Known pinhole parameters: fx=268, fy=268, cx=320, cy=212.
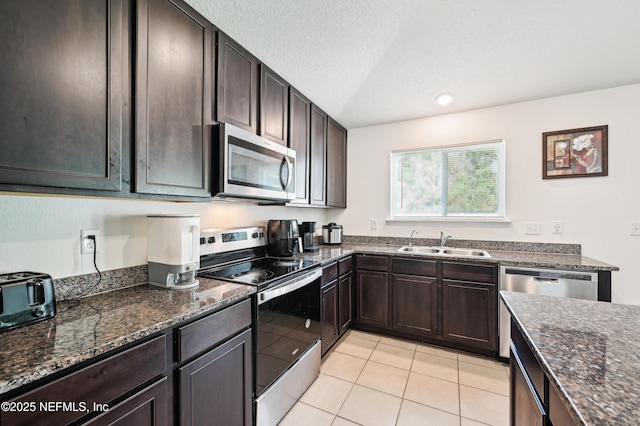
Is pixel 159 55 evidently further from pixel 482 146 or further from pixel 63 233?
pixel 482 146

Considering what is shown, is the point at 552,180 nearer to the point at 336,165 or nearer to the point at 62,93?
the point at 336,165

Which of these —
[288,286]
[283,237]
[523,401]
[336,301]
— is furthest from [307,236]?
[523,401]

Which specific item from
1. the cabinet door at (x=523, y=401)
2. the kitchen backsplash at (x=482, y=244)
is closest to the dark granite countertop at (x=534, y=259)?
the kitchen backsplash at (x=482, y=244)

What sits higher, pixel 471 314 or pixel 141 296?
pixel 141 296

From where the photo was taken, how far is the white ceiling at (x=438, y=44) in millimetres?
1511

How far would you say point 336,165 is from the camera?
3.19 m

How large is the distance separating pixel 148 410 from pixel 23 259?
31.5 inches

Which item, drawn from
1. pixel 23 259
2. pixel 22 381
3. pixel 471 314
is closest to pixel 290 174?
pixel 23 259

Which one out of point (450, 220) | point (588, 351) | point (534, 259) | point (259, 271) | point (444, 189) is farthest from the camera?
point (444, 189)

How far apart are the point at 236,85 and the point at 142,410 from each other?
169 cm

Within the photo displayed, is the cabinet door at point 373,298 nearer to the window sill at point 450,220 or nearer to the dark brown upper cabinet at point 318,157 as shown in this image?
the window sill at point 450,220

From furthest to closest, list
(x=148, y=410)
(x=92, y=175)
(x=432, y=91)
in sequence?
(x=432, y=91) → (x=92, y=175) → (x=148, y=410)

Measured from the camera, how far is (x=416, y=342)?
258cm

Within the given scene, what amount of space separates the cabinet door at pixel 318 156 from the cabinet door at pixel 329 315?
85cm
